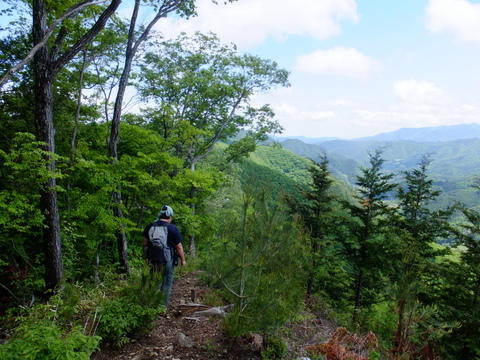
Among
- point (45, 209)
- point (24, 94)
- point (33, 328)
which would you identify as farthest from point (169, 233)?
point (24, 94)

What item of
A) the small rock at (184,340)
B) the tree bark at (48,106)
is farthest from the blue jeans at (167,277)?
the tree bark at (48,106)

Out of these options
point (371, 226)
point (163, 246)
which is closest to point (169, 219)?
point (163, 246)

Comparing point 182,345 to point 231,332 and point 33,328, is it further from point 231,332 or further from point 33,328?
point 33,328

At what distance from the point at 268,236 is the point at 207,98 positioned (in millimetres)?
12395

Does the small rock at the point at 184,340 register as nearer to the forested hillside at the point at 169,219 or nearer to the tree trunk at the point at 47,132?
the forested hillside at the point at 169,219

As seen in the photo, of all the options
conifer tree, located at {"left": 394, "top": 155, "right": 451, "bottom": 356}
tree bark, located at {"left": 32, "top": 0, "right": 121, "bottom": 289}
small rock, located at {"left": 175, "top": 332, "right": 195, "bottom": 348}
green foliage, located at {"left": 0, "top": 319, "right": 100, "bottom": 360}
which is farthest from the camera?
conifer tree, located at {"left": 394, "top": 155, "right": 451, "bottom": 356}

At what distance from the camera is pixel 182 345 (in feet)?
13.9

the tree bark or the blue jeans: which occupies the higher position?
the tree bark

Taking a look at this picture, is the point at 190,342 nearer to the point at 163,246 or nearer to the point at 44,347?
the point at 163,246

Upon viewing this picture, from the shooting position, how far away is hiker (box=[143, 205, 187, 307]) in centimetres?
491

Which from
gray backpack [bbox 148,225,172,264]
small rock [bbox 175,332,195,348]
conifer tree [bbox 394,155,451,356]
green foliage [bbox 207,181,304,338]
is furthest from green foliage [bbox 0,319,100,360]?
conifer tree [bbox 394,155,451,356]

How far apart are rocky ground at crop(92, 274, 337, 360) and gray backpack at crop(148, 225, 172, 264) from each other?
107 cm

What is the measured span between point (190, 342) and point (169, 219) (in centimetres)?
202

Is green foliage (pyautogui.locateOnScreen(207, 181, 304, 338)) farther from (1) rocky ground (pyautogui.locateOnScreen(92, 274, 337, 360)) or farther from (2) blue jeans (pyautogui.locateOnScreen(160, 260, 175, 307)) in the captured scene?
(2) blue jeans (pyautogui.locateOnScreen(160, 260, 175, 307))
